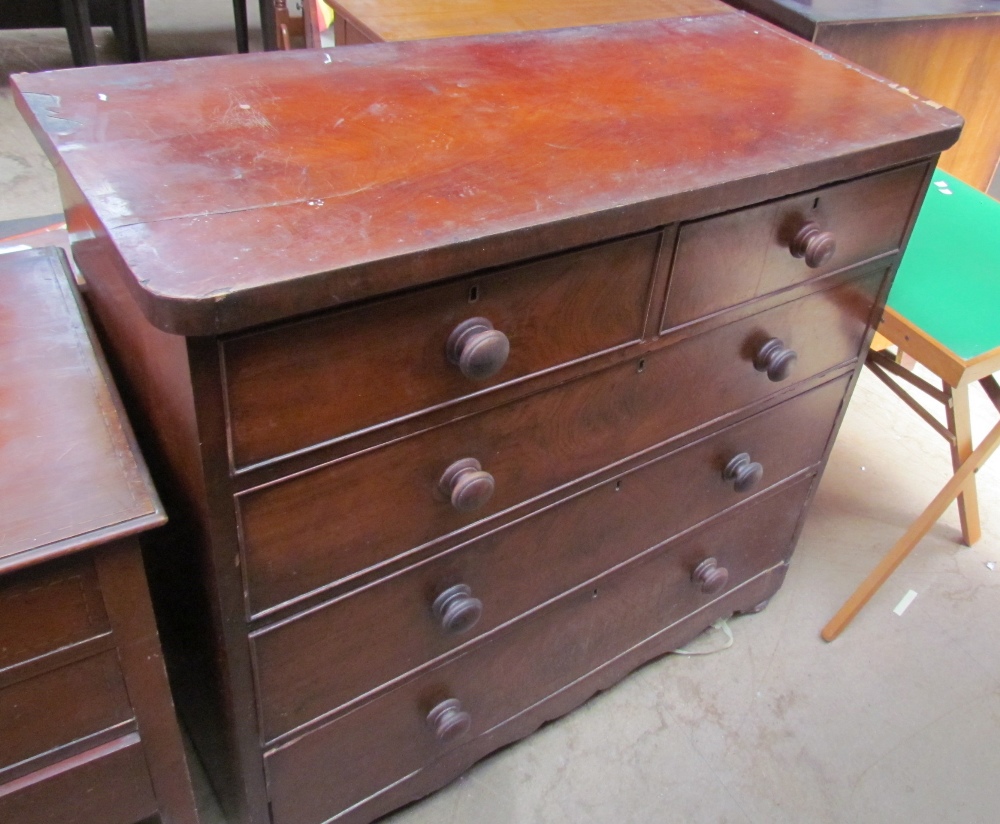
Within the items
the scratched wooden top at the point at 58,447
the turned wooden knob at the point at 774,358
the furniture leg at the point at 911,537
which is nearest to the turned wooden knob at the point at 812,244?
the turned wooden knob at the point at 774,358

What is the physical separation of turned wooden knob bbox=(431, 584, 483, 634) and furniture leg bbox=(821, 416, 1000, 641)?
2.88 feet

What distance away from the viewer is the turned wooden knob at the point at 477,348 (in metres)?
0.79

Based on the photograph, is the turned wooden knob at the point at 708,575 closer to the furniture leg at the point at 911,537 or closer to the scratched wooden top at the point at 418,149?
the furniture leg at the point at 911,537

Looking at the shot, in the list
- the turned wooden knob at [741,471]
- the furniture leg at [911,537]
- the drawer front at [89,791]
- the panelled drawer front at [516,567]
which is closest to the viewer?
the drawer front at [89,791]

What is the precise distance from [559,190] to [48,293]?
58 centimetres

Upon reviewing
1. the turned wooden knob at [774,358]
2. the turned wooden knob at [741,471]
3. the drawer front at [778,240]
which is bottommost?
the turned wooden knob at [741,471]

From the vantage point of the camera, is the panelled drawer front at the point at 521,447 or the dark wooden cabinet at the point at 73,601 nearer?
the dark wooden cabinet at the point at 73,601

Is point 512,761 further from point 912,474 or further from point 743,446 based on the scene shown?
point 912,474

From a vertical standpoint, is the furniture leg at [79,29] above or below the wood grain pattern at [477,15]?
below

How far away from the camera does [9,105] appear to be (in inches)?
118

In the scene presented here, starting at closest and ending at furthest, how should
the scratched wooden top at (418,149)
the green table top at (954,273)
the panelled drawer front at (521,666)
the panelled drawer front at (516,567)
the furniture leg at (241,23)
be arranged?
the scratched wooden top at (418,149) < the panelled drawer front at (516,567) < the panelled drawer front at (521,666) < the green table top at (954,273) < the furniture leg at (241,23)

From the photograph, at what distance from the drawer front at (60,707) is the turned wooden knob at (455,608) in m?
0.34

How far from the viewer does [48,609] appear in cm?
75

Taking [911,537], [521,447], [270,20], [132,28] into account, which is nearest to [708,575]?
[911,537]
